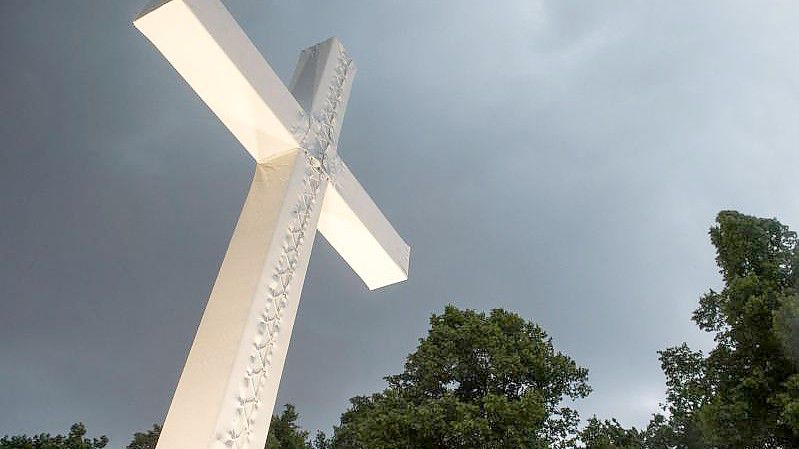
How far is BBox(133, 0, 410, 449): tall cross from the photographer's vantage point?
218cm

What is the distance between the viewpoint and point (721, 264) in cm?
1229

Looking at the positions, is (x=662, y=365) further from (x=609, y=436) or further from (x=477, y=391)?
(x=477, y=391)

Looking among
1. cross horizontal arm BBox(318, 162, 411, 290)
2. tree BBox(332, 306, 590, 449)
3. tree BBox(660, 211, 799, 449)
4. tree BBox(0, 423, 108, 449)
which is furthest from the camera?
tree BBox(0, 423, 108, 449)

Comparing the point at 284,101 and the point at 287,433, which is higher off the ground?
the point at 287,433

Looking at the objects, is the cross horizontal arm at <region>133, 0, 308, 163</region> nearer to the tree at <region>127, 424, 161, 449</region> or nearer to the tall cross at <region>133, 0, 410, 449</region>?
the tall cross at <region>133, 0, 410, 449</region>

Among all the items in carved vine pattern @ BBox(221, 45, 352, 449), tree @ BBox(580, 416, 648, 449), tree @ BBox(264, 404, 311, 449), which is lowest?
carved vine pattern @ BBox(221, 45, 352, 449)

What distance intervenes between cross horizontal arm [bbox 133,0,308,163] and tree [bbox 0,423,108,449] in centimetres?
1615

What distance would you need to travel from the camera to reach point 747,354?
11.3 metres

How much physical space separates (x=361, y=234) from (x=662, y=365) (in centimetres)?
1172

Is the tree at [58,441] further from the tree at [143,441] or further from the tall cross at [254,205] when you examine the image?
the tall cross at [254,205]

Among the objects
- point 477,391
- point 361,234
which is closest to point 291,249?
point 361,234

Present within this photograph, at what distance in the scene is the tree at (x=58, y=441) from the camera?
15172mm

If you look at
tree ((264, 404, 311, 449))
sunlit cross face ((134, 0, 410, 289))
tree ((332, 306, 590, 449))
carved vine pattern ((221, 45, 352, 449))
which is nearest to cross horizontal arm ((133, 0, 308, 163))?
sunlit cross face ((134, 0, 410, 289))

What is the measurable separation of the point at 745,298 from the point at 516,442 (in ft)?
17.3
